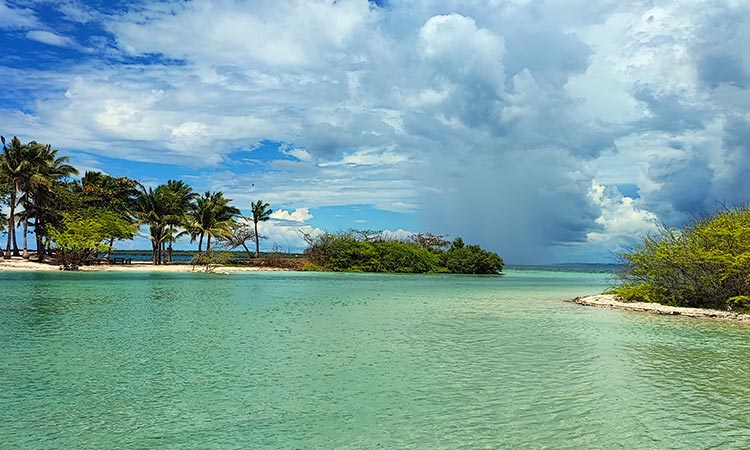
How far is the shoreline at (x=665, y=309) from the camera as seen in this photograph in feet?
74.8

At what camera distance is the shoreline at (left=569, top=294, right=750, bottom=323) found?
74.8 ft

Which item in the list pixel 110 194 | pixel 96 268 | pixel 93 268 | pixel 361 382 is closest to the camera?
pixel 361 382

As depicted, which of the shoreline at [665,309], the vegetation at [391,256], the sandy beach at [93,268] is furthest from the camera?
the vegetation at [391,256]

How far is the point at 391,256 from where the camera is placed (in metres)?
72.0

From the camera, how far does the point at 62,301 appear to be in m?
23.7

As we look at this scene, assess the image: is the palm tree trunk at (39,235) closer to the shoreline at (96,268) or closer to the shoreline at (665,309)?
the shoreline at (96,268)

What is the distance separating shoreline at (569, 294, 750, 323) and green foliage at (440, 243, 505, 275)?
4641cm

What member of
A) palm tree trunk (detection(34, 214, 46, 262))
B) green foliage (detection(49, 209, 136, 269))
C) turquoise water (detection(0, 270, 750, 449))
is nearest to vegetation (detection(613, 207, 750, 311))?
turquoise water (detection(0, 270, 750, 449))

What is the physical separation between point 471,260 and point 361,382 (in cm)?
6694

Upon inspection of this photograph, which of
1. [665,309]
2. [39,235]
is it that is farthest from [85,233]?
[665,309]

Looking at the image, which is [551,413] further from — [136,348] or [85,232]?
[85,232]

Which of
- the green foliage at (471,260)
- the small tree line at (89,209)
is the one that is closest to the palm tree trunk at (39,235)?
the small tree line at (89,209)

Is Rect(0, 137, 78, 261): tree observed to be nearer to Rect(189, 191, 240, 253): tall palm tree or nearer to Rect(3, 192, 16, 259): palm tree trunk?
Rect(3, 192, 16, 259): palm tree trunk

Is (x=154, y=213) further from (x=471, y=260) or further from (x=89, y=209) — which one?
(x=471, y=260)
